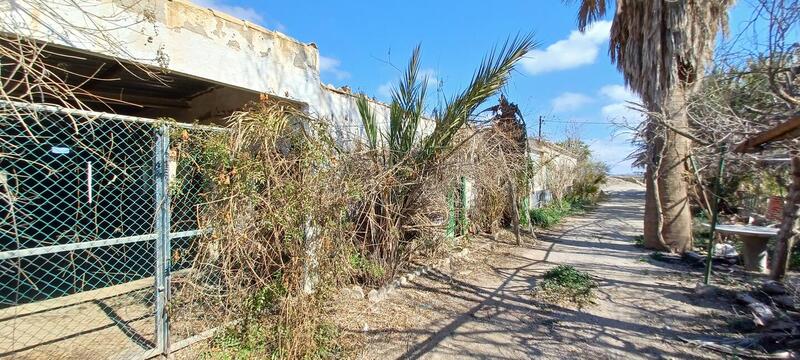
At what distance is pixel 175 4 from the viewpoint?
3.45 metres

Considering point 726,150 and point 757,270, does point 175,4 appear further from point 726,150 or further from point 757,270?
→ point 757,270

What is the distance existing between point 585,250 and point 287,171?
24.4 ft

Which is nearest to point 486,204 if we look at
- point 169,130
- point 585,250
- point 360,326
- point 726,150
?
point 585,250

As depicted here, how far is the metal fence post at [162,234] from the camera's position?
9.86ft

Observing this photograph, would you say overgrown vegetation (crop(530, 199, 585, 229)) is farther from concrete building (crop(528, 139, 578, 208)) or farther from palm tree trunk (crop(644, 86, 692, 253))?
palm tree trunk (crop(644, 86, 692, 253))

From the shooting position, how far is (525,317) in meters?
4.30

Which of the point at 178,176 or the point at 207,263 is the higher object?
the point at 178,176

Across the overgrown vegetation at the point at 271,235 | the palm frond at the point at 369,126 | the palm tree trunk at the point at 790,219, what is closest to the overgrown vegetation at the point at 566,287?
the palm tree trunk at the point at 790,219

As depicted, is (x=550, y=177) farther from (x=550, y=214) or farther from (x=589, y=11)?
(x=589, y=11)

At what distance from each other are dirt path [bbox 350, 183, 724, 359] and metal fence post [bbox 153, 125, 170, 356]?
1.78 metres

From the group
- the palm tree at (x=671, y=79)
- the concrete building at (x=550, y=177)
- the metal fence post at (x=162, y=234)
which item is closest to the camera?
the metal fence post at (x=162, y=234)

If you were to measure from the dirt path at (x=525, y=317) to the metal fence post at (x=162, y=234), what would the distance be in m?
1.78

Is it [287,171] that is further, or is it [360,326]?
[360,326]

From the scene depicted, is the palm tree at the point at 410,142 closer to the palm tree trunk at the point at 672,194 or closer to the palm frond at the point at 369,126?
the palm frond at the point at 369,126
